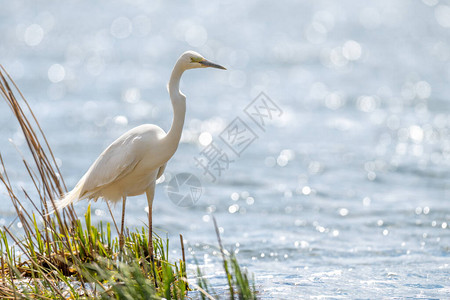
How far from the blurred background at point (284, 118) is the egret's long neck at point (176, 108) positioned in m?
1.40

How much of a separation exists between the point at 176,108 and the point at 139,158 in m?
0.48

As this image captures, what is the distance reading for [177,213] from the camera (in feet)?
31.2

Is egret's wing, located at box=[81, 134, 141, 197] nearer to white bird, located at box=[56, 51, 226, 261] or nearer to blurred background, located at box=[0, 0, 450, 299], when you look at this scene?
white bird, located at box=[56, 51, 226, 261]

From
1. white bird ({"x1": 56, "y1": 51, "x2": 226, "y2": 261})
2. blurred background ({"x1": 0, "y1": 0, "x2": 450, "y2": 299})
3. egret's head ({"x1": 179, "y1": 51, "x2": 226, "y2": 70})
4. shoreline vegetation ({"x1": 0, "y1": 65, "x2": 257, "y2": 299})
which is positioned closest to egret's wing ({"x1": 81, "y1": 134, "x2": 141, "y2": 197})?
white bird ({"x1": 56, "y1": 51, "x2": 226, "y2": 261})

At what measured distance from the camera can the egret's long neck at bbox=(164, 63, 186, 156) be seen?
15.0 feet

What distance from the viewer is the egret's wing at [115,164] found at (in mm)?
4801

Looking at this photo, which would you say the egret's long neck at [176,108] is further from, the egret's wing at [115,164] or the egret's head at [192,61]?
the egret's wing at [115,164]

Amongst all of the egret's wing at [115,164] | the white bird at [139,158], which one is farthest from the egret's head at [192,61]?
the egret's wing at [115,164]

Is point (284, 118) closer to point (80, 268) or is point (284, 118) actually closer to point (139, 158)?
point (139, 158)

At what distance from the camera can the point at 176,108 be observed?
459 cm

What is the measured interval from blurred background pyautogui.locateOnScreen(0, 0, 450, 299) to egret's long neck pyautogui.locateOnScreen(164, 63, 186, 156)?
4.60 feet

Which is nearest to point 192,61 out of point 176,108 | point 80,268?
point 176,108

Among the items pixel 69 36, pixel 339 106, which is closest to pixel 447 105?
pixel 339 106

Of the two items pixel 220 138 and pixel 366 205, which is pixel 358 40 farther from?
pixel 366 205
